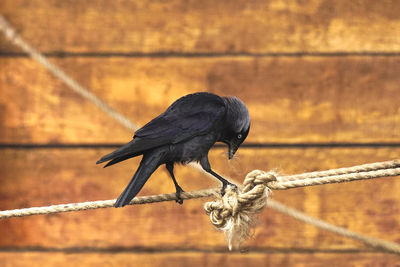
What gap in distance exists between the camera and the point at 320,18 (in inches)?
69.8

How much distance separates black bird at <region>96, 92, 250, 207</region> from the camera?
1206 millimetres

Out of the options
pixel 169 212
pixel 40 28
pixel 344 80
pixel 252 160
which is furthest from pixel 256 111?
pixel 40 28

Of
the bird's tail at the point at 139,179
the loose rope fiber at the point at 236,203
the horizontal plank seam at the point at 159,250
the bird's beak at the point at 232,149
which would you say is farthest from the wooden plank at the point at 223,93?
the loose rope fiber at the point at 236,203

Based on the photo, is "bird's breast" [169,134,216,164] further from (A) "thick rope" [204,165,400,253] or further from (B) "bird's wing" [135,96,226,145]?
(A) "thick rope" [204,165,400,253]

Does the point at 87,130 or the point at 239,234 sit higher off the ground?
the point at 87,130

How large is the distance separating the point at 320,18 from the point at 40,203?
1.05 m

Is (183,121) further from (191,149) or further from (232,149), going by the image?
(232,149)

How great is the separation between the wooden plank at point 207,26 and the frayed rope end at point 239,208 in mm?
788

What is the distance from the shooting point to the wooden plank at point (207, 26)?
177 centimetres

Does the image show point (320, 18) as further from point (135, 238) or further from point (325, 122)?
point (135, 238)

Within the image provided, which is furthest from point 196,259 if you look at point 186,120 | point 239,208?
point 239,208

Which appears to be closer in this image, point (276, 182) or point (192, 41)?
point (276, 182)

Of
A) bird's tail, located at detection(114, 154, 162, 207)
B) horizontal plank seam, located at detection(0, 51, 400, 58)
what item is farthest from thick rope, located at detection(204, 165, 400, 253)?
horizontal plank seam, located at detection(0, 51, 400, 58)

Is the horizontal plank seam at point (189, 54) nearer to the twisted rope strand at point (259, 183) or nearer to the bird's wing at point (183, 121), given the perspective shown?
the bird's wing at point (183, 121)
